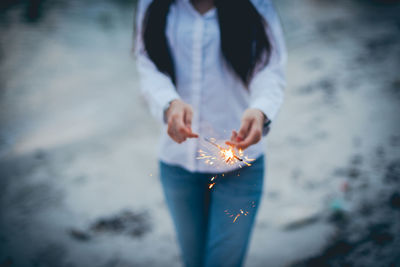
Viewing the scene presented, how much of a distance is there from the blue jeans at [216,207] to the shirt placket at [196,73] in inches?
7.5

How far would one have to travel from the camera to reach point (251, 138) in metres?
1.08

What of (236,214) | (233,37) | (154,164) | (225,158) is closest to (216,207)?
(236,214)

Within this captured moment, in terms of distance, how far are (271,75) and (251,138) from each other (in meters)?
0.42

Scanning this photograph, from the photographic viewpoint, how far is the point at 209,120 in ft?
4.42

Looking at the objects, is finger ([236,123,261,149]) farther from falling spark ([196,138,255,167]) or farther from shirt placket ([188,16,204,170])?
shirt placket ([188,16,204,170])

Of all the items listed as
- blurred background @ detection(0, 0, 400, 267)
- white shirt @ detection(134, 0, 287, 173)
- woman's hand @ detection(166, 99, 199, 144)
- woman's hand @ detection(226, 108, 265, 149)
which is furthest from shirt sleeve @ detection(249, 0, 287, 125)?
blurred background @ detection(0, 0, 400, 267)

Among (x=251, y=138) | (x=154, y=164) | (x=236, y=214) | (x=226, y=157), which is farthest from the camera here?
(x=154, y=164)

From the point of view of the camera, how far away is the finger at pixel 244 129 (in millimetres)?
1089

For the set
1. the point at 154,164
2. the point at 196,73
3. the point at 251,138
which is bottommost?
the point at 154,164

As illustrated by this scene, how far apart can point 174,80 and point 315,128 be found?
9.76 feet

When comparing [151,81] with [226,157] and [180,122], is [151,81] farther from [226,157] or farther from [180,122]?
[226,157]

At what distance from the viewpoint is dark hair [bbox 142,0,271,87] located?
50.1 inches

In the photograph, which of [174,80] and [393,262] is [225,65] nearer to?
[174,80]

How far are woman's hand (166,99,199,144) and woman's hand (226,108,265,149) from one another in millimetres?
177
